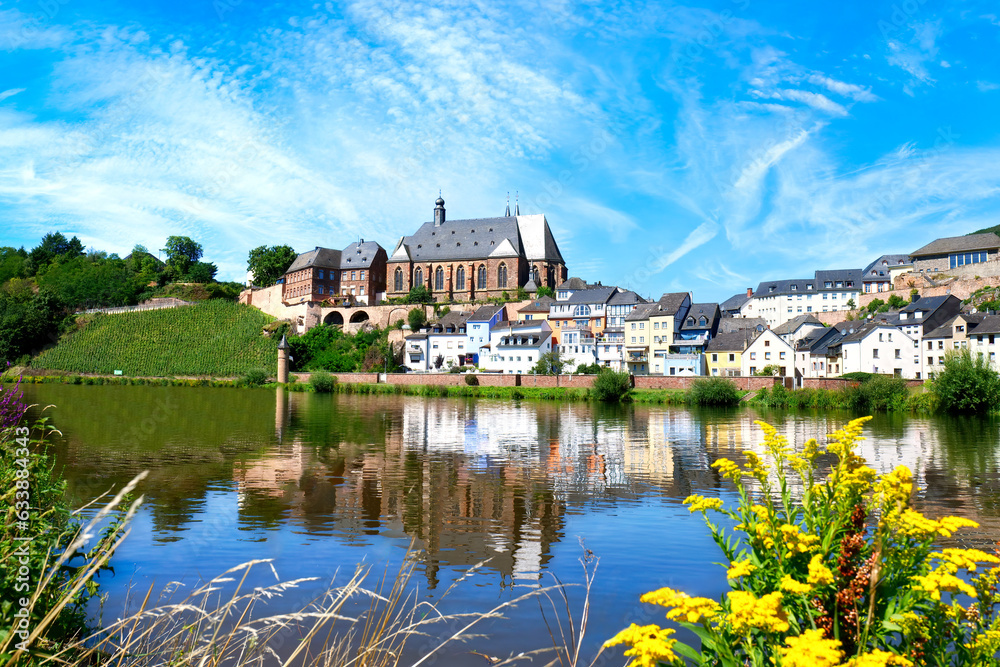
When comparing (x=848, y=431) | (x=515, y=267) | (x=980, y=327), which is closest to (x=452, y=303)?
(x=515, y=267)

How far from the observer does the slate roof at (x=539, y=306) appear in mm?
85750

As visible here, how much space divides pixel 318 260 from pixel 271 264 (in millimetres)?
17310

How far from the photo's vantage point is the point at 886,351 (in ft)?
201

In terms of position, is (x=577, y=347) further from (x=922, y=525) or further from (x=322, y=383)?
(x=922, y=525)

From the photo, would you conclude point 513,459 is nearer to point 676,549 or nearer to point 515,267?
point 676,549

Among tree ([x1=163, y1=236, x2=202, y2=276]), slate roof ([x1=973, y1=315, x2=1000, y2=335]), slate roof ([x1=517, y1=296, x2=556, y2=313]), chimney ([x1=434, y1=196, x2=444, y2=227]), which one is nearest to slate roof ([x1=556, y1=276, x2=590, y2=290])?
slate roof ([x1=517, y1=296, x2=556, y2=313])

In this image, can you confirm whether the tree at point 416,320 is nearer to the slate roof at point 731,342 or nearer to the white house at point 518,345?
the white house at point 518,345

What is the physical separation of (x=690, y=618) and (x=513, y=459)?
19.0 meters

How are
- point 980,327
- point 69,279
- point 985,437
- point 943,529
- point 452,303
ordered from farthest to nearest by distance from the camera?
point 69,279
point 452,303
point 980,327
point 985,437
point 943,529

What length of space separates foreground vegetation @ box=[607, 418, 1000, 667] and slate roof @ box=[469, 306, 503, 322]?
78.2 m

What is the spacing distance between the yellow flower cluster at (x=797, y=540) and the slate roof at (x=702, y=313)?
70.8 meters

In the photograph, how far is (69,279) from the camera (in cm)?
11162

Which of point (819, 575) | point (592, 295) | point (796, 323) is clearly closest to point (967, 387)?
point (796, 323)

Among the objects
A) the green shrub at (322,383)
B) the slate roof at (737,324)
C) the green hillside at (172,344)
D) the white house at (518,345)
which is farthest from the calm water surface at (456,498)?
the green hillside at (172,344)
